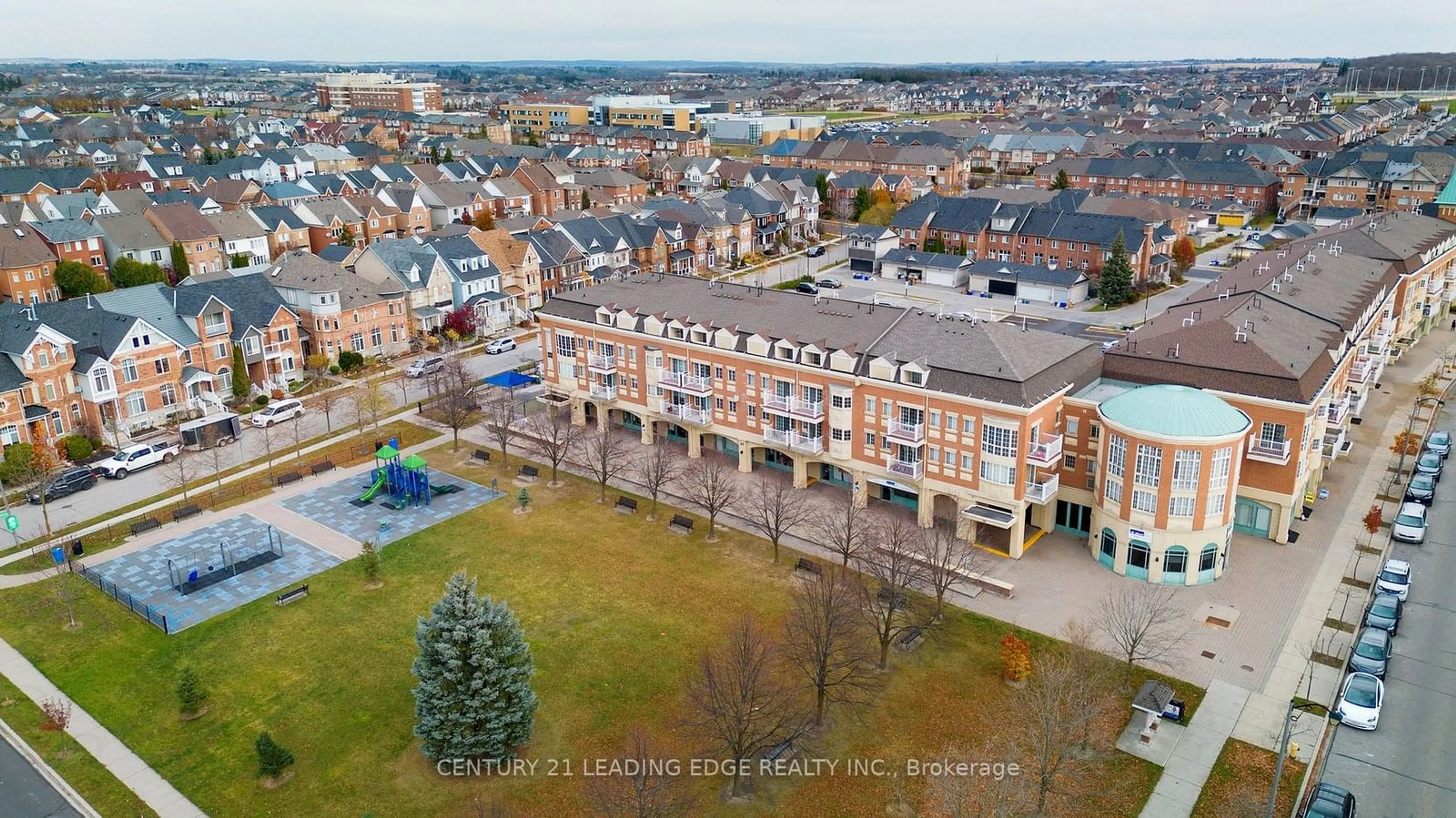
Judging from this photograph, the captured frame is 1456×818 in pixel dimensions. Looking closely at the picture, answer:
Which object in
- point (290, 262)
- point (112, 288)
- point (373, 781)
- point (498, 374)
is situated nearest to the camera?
point (373, 781)

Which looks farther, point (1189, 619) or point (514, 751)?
point (1189, 619)

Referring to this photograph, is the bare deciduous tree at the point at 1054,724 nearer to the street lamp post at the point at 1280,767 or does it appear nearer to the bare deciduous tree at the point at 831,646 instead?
the street lamp post at the point at 1280,767

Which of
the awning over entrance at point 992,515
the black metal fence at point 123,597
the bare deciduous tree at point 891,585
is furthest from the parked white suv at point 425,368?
the awning over entrance at point 992,515

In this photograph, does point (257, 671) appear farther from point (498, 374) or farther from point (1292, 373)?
point (1292, 373)

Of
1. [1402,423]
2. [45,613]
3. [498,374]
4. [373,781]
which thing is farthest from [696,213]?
[373,781]

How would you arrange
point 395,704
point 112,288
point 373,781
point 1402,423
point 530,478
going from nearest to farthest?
point 373,781
point 395,704
point 530,478
point 1402,423
point 112,288

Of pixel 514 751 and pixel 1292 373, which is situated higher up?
pixel 1292 373

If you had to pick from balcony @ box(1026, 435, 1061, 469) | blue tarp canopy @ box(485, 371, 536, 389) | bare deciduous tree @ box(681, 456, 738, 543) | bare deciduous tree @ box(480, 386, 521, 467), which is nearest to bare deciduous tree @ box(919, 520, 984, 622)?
balcony @ box(1026, 435, 1061, 469)
